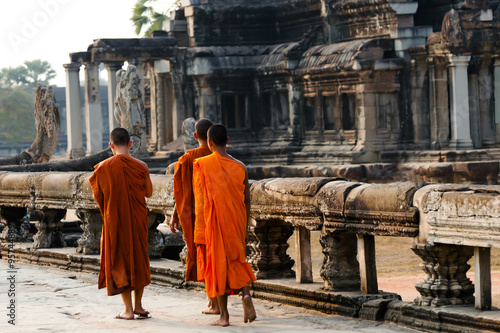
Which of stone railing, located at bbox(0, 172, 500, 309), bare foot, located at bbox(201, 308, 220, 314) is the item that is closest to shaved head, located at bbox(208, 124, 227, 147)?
stone railing, located at bbox(0, 172, 500, 309)

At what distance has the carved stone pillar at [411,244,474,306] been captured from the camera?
5898mm

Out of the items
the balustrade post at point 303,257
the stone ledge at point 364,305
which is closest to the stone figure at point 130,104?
the stone ledge at point 364,305

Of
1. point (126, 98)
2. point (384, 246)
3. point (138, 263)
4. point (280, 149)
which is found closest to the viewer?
point (138, 263)

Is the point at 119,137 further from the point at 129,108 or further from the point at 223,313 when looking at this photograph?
the point at 129,108

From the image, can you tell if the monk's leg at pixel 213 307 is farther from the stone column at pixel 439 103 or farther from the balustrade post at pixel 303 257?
the stone column at pixel 439 103

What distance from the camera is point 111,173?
6.58 meters

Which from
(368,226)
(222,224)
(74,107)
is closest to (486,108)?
(74,107)

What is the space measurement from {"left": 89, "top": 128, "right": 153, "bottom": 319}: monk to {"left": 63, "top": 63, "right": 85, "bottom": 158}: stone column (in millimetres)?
21499

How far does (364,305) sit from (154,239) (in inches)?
122

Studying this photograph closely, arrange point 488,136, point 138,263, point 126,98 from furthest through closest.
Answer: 1. point 488,136
2. point 126,98
3. point 138,263

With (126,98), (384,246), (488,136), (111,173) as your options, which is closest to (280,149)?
(488,136)

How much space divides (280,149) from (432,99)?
425 centimetres

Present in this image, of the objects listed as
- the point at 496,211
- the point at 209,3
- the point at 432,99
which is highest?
the point at 209,3

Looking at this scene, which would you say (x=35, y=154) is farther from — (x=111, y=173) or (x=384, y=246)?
(x=111, y=173)
